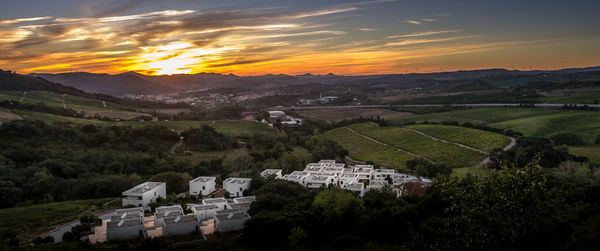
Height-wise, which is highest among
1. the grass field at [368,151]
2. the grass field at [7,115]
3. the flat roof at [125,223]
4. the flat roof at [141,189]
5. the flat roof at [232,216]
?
the grass field at [7,115]

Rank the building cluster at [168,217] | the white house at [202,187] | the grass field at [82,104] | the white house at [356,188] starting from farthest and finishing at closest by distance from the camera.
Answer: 1. the grass field at [82,104]
2. the white house at [202,187]
3. the white house at [356,188]
4. the building cluster at [168,217]

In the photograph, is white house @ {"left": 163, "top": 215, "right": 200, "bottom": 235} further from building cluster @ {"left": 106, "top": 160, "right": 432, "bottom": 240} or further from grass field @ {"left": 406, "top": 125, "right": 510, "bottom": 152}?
grass field @ {"left": 406, "top": 125, "right": 510, "bottom": 152}

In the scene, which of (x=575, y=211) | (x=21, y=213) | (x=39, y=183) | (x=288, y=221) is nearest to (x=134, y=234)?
(x=288, y=221)

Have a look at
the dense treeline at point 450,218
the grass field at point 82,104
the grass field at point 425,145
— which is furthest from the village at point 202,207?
the grass field at point 82,104

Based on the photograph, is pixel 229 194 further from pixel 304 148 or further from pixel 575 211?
pixel 304 148

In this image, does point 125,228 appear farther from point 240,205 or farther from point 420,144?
point 420,144

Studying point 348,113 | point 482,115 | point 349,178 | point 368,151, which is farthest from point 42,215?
point 348,113

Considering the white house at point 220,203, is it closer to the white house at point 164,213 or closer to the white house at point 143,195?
the white house at point 164,213
